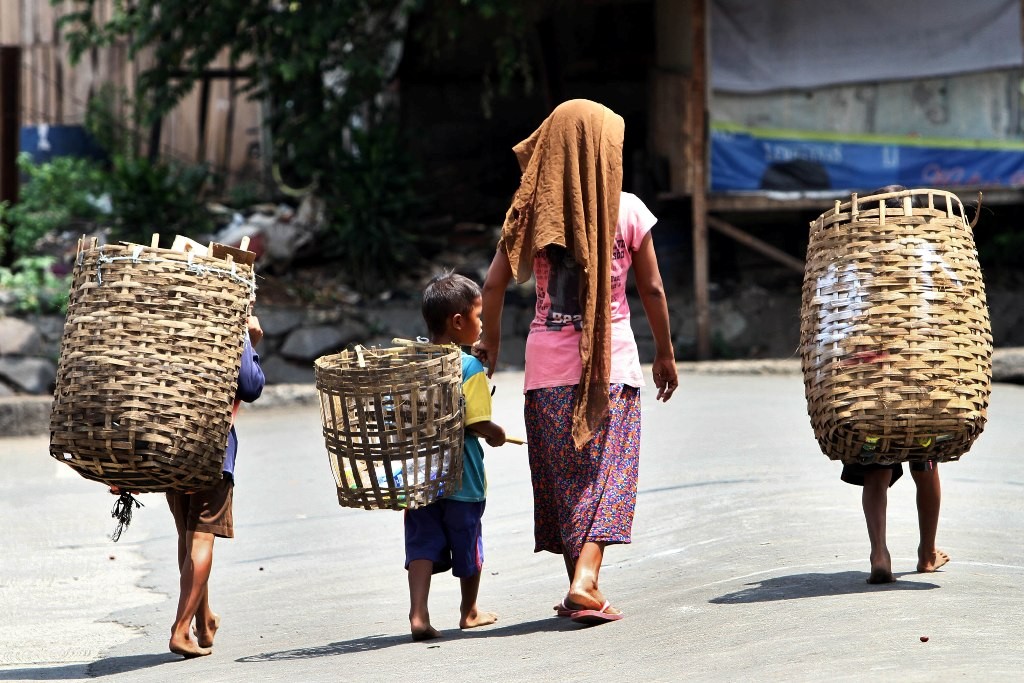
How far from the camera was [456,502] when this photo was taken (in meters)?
4.53

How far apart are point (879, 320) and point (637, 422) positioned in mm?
848

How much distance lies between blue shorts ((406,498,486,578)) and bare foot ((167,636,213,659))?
2.49 ft

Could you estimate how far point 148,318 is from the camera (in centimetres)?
424

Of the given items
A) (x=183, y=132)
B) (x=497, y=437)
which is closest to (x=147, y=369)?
(x=497, y=437)

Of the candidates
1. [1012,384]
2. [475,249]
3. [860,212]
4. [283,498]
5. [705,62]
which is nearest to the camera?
[860,212]

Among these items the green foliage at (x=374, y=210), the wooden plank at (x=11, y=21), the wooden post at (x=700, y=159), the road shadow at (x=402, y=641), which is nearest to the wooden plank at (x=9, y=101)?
the green foliage at (x=374, y=210)

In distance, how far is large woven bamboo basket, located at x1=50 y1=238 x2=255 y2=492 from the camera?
418cm

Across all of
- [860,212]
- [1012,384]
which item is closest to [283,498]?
[860,212]

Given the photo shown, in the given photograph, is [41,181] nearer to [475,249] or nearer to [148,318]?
[475,249]

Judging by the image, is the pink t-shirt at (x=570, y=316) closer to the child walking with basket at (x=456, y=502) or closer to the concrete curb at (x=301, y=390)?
the child walking with basket at (x=456, y=502)

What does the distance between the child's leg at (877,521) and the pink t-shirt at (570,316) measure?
90 centimetres

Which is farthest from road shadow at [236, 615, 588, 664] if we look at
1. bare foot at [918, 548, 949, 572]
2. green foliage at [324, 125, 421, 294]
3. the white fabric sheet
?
green foliage at [324, 125, 421, 294]

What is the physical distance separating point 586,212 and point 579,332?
1.30 ft

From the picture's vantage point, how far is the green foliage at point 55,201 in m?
13.8
